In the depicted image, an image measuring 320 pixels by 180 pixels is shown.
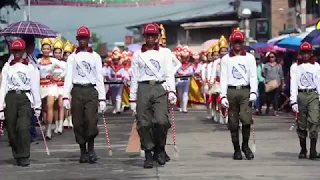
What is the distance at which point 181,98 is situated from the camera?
28.7 metres

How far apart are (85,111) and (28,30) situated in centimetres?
495

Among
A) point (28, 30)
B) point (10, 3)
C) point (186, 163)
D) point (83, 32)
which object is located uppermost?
point (10, 3)

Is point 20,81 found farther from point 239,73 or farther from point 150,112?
point 239,73

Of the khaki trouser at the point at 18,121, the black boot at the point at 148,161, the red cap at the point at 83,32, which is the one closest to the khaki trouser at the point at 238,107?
the black boot at the point at 148,161

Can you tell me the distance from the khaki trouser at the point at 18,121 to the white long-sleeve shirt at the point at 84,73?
2.36 feet

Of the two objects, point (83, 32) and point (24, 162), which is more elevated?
point (83, 32)

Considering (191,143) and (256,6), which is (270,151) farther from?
(256,6)

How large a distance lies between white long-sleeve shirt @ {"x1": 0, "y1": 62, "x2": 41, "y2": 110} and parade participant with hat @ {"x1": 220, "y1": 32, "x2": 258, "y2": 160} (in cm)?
312

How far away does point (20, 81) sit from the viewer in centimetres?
1388

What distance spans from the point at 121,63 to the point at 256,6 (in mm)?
32479

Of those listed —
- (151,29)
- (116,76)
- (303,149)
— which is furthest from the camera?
(116,76)

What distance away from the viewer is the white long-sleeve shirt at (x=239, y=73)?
14008mm

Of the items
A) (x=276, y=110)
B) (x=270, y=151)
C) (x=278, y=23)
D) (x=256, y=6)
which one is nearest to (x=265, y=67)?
(x=276, y=110)

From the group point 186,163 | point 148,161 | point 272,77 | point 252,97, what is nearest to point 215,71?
point 272,77
